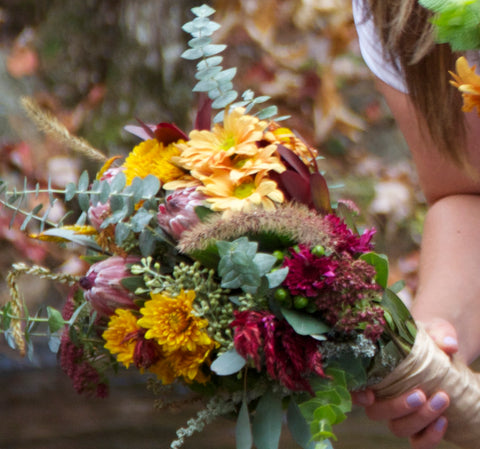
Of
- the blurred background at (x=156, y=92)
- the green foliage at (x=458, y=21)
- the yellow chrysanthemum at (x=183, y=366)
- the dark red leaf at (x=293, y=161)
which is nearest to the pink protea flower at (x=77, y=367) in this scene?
the yellow chrysanthemum at (x=183, y=366)

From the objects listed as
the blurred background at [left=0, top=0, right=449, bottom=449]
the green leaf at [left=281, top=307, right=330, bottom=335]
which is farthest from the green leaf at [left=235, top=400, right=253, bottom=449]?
the blurred background at [left=0, top=0, right=449, bottom=449]

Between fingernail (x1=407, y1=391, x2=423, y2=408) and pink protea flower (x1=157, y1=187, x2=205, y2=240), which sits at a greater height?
pink protea flower (x1=157, y1=187, x2=205, y2=240)

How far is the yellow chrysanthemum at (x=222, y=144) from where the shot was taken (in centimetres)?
83

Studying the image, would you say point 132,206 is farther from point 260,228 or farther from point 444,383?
point 444,383

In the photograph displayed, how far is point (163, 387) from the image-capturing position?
87 cm

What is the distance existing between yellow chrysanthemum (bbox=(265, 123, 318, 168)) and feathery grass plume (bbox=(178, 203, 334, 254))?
5.2 inches

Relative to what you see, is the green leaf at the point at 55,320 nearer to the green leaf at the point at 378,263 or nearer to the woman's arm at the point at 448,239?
the green leaf at the point at 378,263

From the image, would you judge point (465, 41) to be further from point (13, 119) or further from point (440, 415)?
point (13, 119)

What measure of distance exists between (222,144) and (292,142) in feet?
0.28

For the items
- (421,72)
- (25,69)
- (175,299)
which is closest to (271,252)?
(175,299)

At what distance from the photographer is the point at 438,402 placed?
89 cm

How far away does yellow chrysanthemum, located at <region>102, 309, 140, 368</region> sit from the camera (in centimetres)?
81

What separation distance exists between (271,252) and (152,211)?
0.46 ft

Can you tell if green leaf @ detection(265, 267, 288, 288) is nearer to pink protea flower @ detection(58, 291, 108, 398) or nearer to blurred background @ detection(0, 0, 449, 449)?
pink protea flower @ detection(58, 291, 108, 398)
